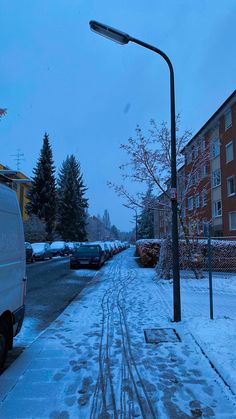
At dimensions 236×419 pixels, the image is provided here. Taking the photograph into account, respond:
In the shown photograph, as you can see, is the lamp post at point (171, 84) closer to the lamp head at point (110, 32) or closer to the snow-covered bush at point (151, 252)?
the lamp head at point (110, 32)

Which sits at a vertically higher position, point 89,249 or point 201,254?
point 89,249

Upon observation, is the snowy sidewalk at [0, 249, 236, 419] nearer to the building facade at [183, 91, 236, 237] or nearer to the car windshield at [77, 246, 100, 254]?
the car windshield at [77, 246, 100, 254]

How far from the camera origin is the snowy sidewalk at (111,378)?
3.95m

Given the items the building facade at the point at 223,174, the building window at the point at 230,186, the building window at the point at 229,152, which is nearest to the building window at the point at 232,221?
the building facade at the point at 223,174

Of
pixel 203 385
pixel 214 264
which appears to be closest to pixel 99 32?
pixel 203 385

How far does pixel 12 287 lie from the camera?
5.25 m

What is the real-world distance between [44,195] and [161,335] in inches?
1826

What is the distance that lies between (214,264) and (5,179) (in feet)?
40.2

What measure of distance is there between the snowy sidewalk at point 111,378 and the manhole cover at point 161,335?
118 mm

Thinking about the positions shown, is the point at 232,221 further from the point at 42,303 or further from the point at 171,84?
the point at 171,84

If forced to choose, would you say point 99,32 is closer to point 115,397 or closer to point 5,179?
point 5,179

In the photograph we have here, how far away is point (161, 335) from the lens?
6.80 metres

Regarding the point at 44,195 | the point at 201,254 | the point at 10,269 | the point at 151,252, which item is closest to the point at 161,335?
the point at 10,269

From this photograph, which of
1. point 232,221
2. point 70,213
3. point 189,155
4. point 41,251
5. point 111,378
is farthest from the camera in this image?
point 70,213
